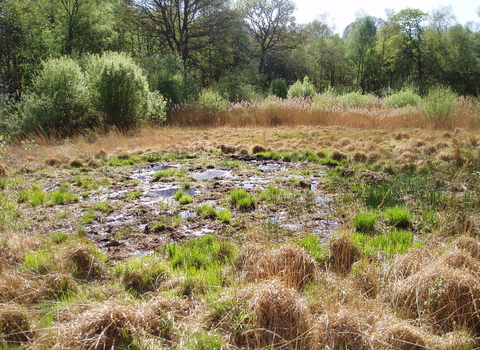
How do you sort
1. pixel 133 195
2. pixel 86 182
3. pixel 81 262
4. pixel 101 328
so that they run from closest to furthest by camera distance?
pixel 101 328 < pixel 81 262 < pixel 133 195 < pixel 86 182

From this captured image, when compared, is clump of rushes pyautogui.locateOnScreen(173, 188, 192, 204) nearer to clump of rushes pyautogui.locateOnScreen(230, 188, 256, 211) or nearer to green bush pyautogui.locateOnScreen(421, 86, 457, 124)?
A: clump of rushes pyautogui.locateOnScreen(230, 188, 256, 211)

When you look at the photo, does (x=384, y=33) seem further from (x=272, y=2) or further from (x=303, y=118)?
(x=303, y=118)

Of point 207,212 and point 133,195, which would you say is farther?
point 133,195

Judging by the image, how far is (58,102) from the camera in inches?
510

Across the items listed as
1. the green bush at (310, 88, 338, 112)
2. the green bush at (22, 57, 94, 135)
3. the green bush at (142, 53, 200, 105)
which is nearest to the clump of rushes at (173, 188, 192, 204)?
the green bush at (22, 57, 94, 135)

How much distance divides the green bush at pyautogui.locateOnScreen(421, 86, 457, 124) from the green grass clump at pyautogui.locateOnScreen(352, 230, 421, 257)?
11485 mm

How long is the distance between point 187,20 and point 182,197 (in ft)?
84.3

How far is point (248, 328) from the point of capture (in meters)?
2.37

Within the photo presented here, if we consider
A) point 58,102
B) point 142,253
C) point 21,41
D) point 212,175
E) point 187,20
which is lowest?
point 142,253

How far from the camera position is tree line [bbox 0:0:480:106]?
22.3m

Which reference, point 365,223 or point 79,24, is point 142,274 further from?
point 79,24

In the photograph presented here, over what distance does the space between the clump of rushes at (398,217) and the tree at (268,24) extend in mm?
32091

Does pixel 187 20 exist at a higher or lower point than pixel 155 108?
higher

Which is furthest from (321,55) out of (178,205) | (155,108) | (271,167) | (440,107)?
(178,205)
